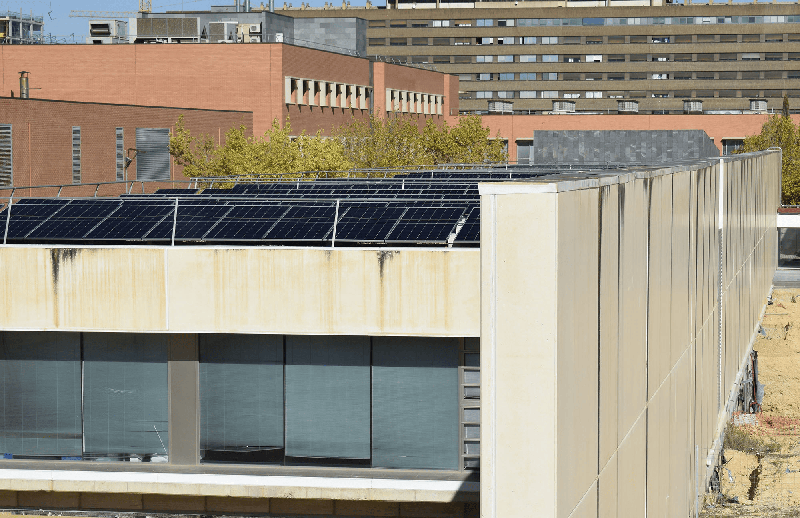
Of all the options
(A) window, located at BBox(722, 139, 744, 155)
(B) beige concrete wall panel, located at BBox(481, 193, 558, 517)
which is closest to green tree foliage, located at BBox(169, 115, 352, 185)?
(B) beige concrete wall panel, located at BBox(481, 193, 558, 517)

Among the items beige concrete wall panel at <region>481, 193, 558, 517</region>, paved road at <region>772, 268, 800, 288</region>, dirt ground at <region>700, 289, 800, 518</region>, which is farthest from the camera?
paved road at <region>772, 268, 800, 288</region>

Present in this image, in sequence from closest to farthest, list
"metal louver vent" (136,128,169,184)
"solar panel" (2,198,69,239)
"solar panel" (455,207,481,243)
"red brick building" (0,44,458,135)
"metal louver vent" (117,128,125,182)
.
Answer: "solar panel" (455,207,481,243) → "solar panel" (2,198,69,239) → "metal louver vent" (117,128,125,182) → "metal louver vent" (136,128,169,184) → "red brick building" (0,44,458,135)

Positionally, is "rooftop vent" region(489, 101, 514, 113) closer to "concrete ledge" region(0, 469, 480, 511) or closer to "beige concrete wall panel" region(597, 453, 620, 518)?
"concrete ledge" region(0, 469, 480, 511)

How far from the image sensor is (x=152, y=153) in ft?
184

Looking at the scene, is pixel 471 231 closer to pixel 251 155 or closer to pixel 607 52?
pixel 251 155

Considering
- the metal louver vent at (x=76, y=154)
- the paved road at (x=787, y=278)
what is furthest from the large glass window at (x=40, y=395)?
the paved road at (x=787, y=278)

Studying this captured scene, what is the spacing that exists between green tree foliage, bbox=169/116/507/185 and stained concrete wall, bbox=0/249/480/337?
78.7 feet

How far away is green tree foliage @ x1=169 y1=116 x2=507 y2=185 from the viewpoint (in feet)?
171

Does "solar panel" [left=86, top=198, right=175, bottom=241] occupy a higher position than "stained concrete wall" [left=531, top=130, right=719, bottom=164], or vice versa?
"stained concrete wall" [left=531, top=130, right=719, bottom=164]

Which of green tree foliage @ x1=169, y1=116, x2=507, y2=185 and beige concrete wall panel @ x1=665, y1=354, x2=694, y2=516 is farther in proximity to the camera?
green tree foliage @ x1=169, y1=116, x2=507, y2=185

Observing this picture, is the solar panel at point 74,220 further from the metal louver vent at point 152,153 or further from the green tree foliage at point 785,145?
the green tree foliage at point 785,145

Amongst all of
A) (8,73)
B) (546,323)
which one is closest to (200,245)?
(546,323)

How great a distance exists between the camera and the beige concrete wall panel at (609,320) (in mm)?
11703

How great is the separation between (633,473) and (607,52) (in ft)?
449
